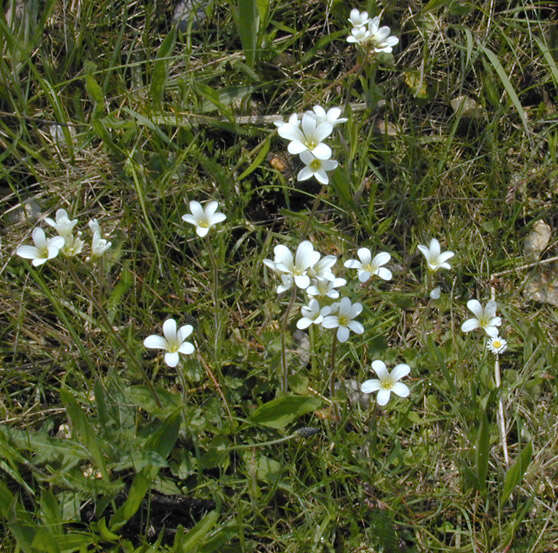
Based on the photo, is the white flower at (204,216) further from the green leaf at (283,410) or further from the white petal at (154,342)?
the green leaf at (283,410)

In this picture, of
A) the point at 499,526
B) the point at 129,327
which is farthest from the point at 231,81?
the point at 499,526

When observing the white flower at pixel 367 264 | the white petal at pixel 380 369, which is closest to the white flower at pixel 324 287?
the white flower at pixel 367 264

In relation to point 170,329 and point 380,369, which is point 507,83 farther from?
point 170,329

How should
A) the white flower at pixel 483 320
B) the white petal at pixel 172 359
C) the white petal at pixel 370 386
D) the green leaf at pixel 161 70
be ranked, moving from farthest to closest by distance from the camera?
the green leaf at pixel 161 70, the white flower at pixel 483 320, the white petal at pixel 370 386, the white petal at pixel 172 359

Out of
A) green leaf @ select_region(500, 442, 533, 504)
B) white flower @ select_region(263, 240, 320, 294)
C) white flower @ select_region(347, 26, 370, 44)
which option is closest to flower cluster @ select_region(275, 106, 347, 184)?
white flower @ select_region(263, 240, 320, 294)

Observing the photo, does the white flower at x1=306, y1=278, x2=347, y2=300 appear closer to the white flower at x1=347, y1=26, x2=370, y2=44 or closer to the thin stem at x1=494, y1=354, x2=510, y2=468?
the thin stem at x1=494, y1=354, x2=510, y2=468

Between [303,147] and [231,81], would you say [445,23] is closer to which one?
[231,81]
